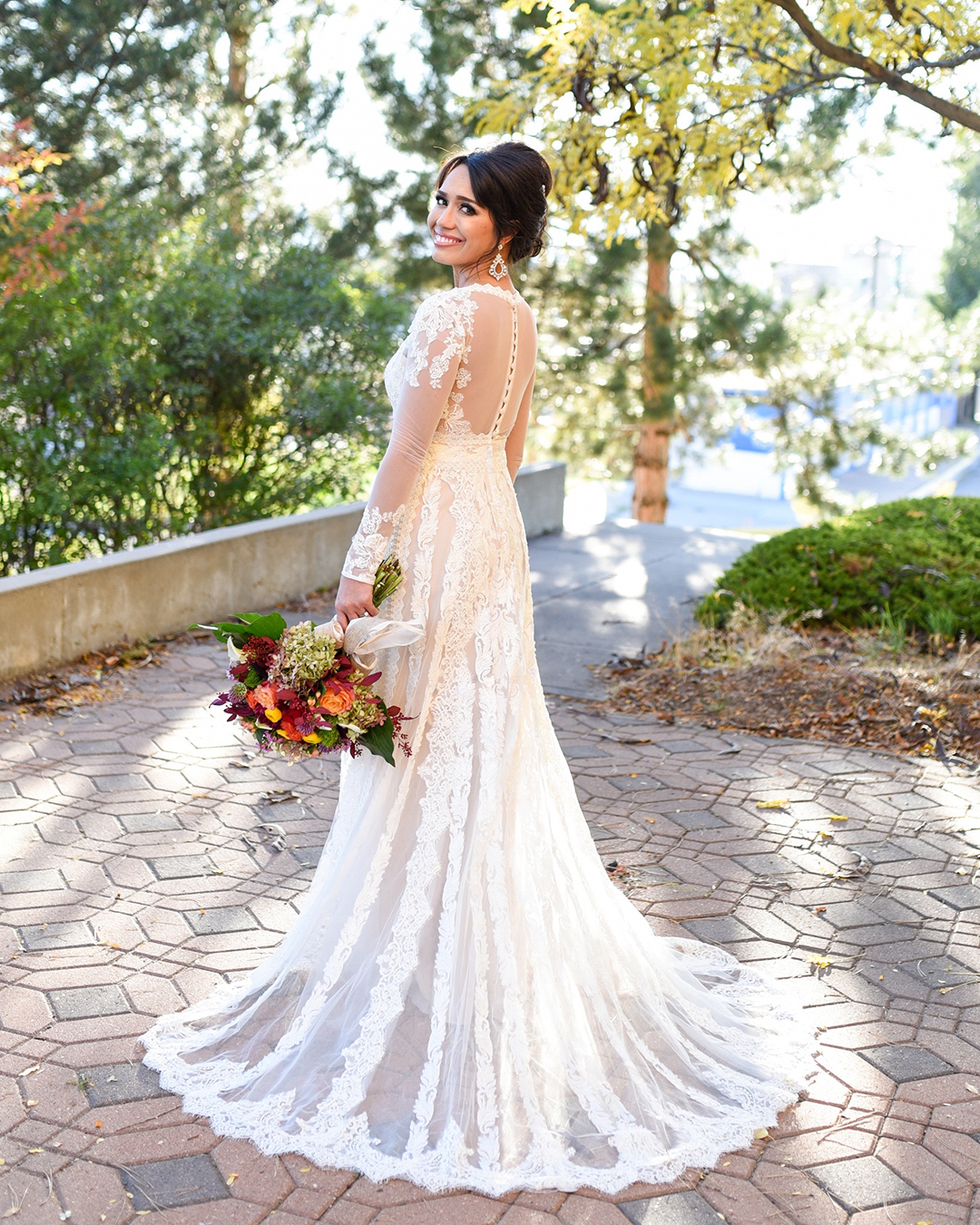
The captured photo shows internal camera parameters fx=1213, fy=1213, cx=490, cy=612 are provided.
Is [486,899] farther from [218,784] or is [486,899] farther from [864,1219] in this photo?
[218,784]

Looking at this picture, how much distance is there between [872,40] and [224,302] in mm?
4743

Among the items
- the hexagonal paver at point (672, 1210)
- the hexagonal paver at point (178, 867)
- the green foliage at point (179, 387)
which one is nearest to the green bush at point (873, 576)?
the green foliage at point (179, 387)

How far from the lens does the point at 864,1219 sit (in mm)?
2691

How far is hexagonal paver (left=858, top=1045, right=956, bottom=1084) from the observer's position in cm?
326

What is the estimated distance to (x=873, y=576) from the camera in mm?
7484

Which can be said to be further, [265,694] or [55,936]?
[55,936]

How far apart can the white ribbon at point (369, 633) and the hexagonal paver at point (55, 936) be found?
152 cm

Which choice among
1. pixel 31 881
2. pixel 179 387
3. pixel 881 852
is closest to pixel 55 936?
pixel 31 881

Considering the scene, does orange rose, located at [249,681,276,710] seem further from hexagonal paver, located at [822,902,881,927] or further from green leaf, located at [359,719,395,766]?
hexagonal paver, located at [822,902,881,927]

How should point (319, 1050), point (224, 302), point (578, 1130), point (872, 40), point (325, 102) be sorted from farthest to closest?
point (325, 102)
point (224, 302)
point (872, 40)
point (319, 1050)
point (578, 1130)

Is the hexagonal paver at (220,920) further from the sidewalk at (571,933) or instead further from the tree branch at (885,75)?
Answer: the tree branch at (885,75)

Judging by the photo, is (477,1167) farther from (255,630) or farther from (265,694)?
(255,630)

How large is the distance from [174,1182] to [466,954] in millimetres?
861

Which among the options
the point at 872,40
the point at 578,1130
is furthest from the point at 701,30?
the point at 578,1130
